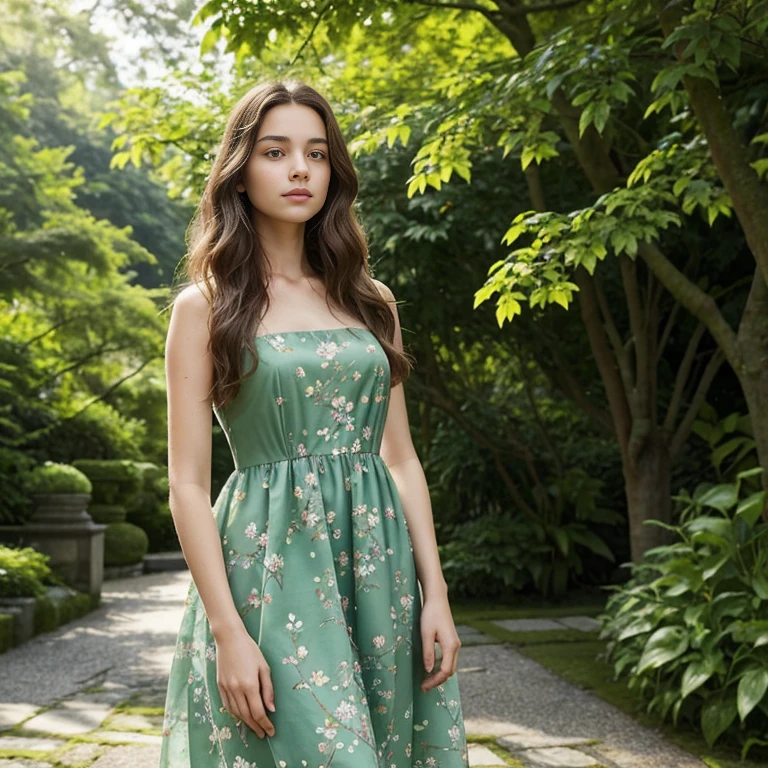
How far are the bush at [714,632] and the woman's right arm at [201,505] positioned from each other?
2316 millimetres

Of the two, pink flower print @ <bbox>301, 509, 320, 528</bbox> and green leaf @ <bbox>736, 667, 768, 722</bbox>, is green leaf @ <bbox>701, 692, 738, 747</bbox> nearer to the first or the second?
green leaf @ <bbox>736, 667, 768, 722</bbox>

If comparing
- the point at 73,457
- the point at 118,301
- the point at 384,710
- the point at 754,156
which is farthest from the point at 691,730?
the point at 73,457

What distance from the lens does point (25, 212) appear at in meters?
10.2

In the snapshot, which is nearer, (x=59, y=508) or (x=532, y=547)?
(x=532, y=547)

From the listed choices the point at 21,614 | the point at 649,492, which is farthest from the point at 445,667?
the point at 21,614

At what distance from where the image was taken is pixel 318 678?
5.47 ft

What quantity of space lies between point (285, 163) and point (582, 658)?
13.7 ft

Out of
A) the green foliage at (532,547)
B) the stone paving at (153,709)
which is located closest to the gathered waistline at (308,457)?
the stone paving at (153,709)

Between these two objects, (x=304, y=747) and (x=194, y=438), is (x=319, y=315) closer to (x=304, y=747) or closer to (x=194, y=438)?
(x=194, y=438)

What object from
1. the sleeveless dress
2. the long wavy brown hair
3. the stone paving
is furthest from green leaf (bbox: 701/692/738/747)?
the long wavy brown hair

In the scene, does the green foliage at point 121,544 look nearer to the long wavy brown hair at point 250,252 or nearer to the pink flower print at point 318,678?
the long wavy brown hair at point 250,252

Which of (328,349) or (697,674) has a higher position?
(328,349)

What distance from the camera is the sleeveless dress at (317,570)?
5.60 feet

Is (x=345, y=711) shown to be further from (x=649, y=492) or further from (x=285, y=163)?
(x=649, y=492)
